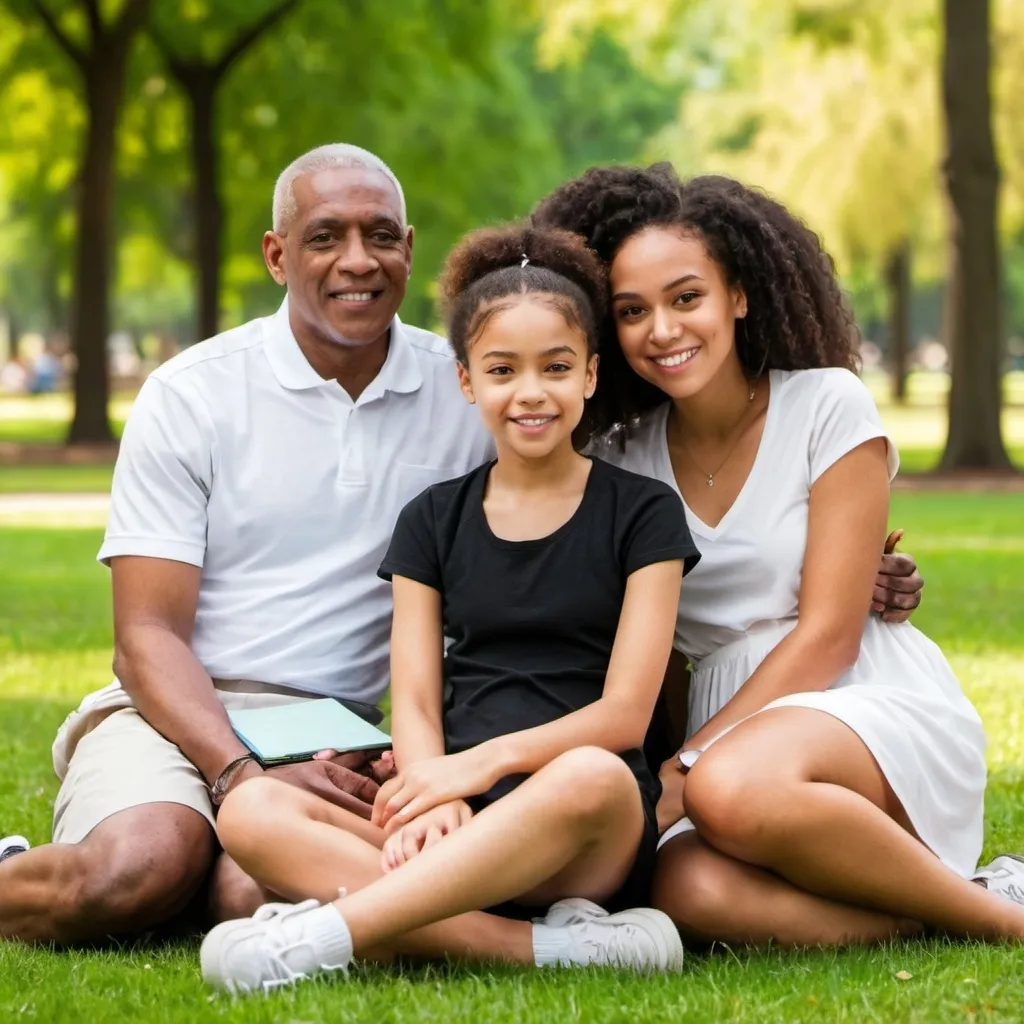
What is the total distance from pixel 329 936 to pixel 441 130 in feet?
86.1

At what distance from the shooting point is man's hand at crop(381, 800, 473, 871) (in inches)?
148

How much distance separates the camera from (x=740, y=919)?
3994 mm

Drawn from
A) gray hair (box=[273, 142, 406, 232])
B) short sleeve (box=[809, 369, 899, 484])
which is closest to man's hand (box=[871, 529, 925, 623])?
short sleeve (box=[809, 369, 899, 484])

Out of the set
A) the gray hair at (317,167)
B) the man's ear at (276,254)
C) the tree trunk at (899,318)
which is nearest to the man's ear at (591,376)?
the gray hair at (317,167)

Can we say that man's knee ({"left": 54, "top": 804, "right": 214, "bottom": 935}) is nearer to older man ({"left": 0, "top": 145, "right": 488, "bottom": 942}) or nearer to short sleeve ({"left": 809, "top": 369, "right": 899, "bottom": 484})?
older man ({"left": 0, "top": 145, "right": 488, "bottom": 942})

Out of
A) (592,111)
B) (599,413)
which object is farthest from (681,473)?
(592,111)

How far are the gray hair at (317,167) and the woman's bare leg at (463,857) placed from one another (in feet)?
5.44

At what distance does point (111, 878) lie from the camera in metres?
4.04

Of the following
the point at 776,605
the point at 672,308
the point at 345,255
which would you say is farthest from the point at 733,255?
the point at 345,255

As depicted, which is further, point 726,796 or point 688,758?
point 688,758

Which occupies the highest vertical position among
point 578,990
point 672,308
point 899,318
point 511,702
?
point 899,318

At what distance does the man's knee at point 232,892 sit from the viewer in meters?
4.09

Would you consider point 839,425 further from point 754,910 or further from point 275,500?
point 275,500

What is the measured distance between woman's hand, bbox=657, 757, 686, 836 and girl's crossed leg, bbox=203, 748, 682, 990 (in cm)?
33
